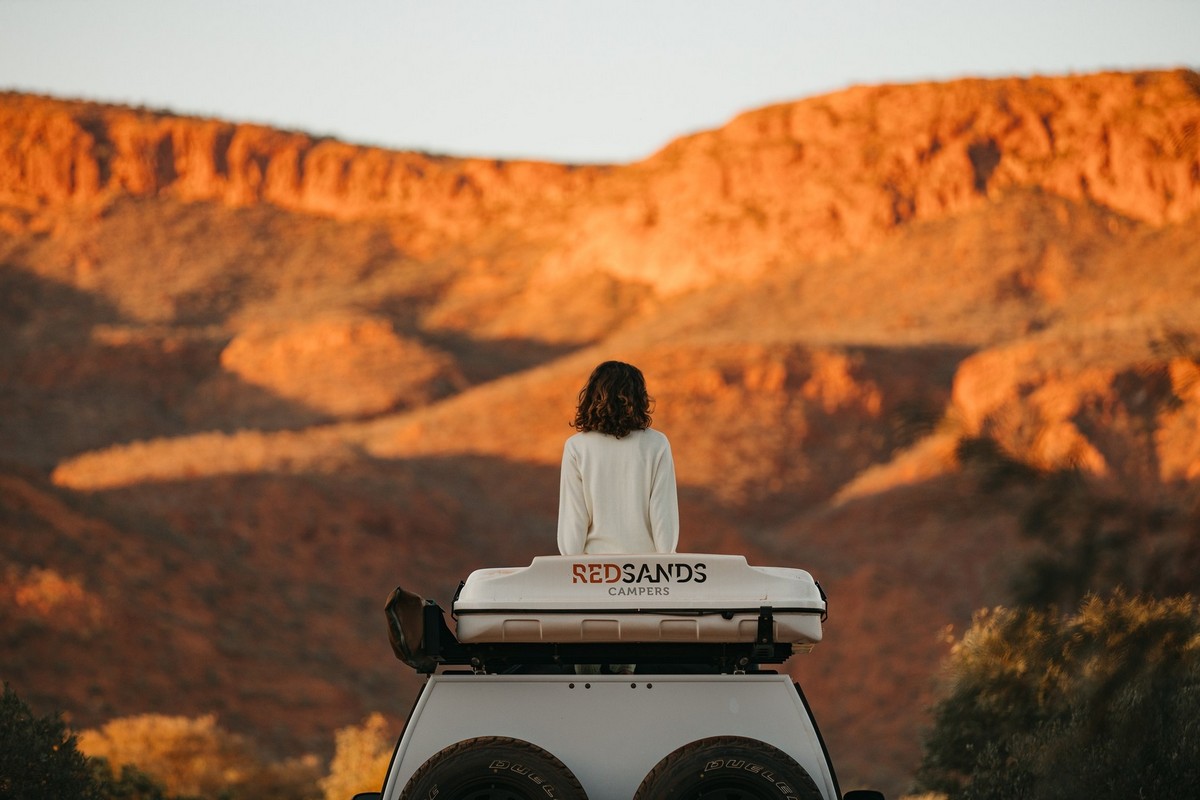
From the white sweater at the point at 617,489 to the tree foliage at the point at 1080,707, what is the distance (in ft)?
4.62

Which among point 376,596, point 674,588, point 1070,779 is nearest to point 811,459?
point 376,596

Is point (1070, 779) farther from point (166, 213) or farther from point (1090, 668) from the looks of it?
point (166, 213)

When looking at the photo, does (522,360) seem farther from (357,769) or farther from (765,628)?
(765,628)

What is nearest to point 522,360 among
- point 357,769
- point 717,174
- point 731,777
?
point 717,174

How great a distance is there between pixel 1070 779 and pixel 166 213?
85740 millimetres

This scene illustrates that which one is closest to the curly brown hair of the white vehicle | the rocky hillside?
the white vehicle

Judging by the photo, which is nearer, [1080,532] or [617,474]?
[1080,532]

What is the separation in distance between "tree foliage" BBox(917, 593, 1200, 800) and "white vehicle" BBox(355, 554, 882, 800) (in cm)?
111

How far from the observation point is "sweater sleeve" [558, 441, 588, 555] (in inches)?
223

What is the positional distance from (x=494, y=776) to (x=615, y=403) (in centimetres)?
150

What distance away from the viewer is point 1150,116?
67.3 meters

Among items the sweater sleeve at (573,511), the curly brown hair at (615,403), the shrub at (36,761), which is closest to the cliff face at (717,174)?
the shrub at (36,761)

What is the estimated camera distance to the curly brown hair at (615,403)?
5641mm

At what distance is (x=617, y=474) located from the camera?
5676mm
